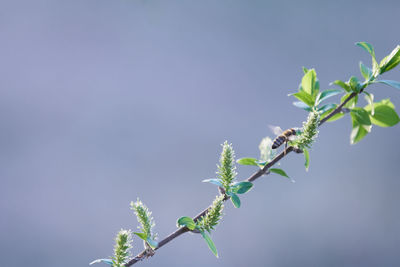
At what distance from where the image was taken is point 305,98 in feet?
1.05

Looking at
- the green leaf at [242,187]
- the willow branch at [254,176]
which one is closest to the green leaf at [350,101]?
the willow branch at [254,176]

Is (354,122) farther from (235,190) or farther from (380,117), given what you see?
(235,190)

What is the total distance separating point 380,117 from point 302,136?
0.31ft

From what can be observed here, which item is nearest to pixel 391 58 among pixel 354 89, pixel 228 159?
pixel 354 89

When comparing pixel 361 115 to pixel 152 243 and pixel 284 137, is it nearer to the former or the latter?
pixel 284 137

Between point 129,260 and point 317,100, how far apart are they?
0.19m

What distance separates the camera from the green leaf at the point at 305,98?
318mm

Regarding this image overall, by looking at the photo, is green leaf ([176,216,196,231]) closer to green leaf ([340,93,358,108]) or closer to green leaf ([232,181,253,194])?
green leaf ([232,181,253,194])

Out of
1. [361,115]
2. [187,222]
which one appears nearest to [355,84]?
[361,115]

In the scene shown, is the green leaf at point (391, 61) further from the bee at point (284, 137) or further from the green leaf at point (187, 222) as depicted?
the green leaf at point (187, 222)

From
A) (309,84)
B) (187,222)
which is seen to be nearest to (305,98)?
(309,84)

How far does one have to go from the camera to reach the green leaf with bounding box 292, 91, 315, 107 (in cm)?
32

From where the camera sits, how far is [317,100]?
322 mm

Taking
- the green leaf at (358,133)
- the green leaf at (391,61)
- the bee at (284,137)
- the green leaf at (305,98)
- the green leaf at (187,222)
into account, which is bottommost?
the green leaf at (187,222)
